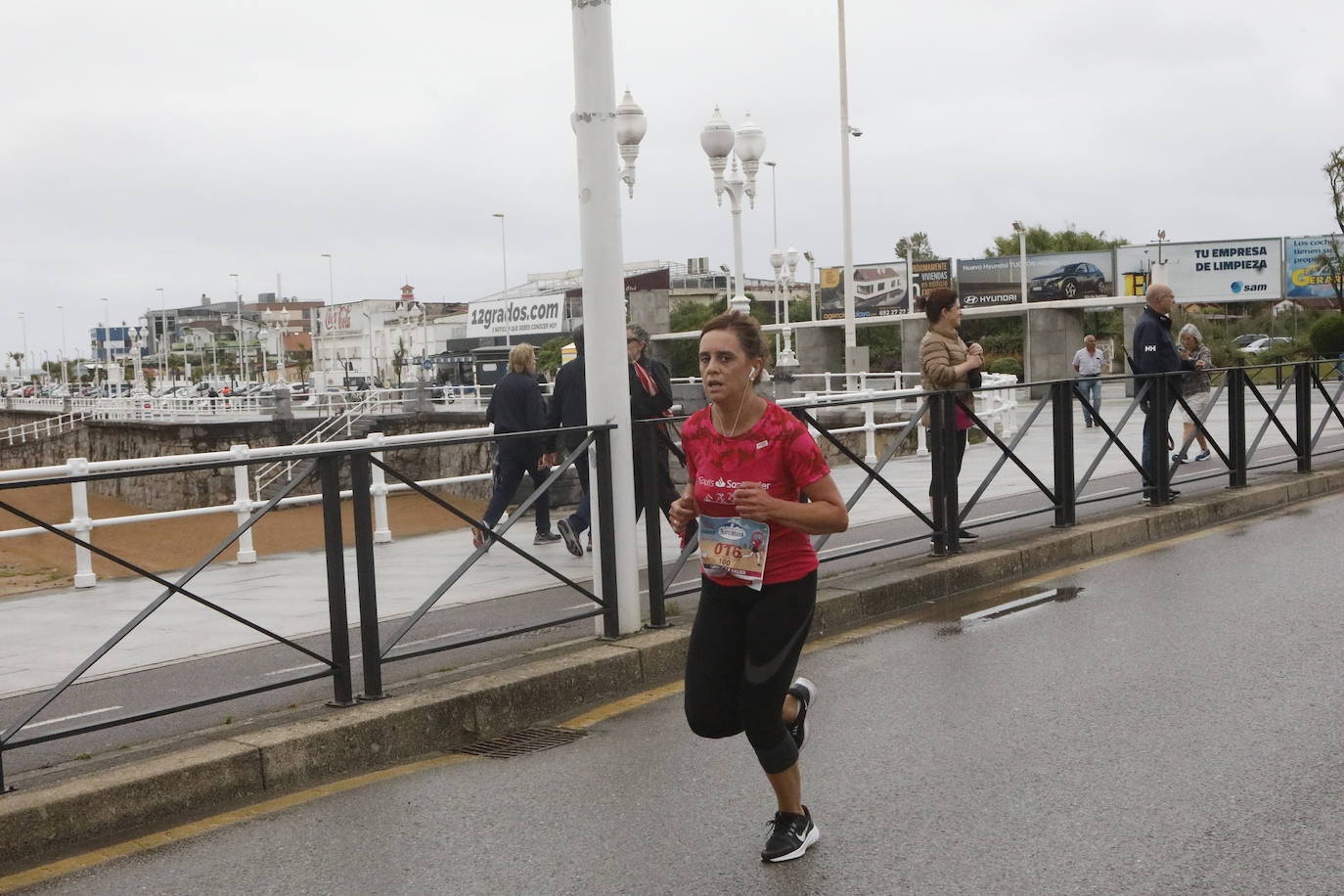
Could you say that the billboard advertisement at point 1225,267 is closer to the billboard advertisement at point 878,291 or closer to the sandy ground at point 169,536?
the billboard advertisement at point 878,291

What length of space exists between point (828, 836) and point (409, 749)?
2004 mm

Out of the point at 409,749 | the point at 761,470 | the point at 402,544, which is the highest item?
the point at 761,470

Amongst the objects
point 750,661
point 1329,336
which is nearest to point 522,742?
point 750,661

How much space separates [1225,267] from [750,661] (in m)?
65.7

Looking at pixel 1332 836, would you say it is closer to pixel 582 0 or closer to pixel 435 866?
pixel 435 866

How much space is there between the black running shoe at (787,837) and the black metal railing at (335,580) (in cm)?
230

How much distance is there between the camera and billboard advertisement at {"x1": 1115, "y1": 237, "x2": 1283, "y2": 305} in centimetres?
6281

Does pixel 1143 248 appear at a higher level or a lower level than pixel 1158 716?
higher

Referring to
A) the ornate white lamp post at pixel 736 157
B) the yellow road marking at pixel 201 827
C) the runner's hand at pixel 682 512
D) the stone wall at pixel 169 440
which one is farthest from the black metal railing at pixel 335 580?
the stone wall at pixel 169 440

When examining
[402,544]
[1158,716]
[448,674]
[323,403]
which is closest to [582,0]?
[402,544]

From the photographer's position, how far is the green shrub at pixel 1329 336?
3994 centimetres

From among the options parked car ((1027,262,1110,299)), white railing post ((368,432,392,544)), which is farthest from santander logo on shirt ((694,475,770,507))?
parked car ((1027,262,1110,299))

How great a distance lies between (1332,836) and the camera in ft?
13.3

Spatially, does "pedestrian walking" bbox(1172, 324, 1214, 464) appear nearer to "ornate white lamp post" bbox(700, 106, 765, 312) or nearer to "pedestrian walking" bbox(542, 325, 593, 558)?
"pedestrian walking" bbox(542, 325, 593, 558)
